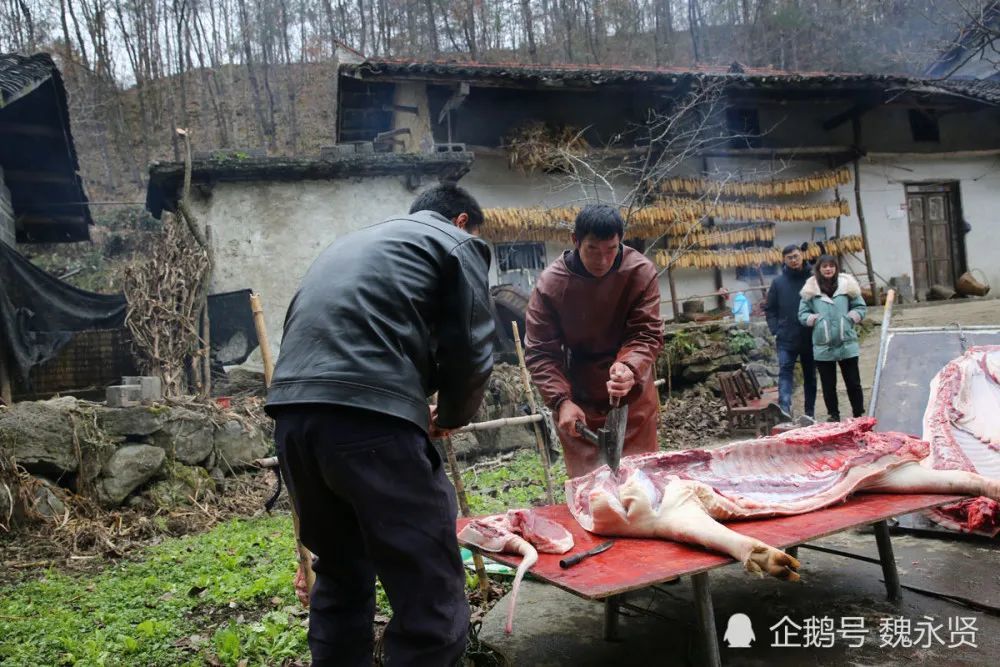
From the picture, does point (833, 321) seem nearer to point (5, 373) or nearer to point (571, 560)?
point (571, 560)

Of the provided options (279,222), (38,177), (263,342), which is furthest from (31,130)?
(263,342)

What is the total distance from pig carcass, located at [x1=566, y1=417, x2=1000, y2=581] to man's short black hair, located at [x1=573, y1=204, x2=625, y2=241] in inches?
50.7

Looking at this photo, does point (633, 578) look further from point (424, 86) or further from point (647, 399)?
point (424, 86)

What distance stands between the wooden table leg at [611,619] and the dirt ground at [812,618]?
0.04m

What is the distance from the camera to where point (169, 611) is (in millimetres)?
4105

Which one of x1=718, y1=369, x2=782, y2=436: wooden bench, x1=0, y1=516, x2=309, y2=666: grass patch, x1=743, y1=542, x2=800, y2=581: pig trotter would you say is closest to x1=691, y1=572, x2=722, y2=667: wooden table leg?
x1=743, y1=542, x2=800, y2=581: pig trotter

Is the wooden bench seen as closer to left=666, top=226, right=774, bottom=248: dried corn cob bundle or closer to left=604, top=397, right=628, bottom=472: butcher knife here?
left=666, top=226, right=774, bottom=248: dried corn cob bundle

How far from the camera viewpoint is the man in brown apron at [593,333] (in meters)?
4.00

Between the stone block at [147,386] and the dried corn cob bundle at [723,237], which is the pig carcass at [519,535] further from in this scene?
the dried corn cob bundle at [723,237]

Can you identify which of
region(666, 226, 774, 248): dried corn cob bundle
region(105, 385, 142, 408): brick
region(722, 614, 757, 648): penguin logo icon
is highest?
region(666, 226, 774, 248): dried corn cob bundle

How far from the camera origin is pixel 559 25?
1042 inches

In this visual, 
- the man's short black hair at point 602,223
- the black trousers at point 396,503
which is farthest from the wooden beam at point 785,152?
the black trousers at point 396,503

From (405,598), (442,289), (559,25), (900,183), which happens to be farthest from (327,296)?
(559,25)

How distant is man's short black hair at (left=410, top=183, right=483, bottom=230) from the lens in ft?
9.56
